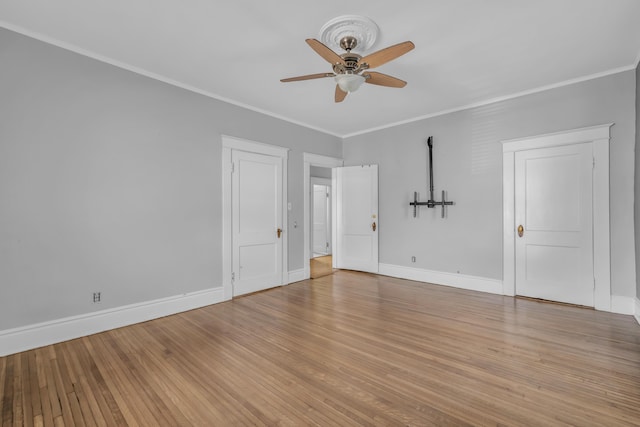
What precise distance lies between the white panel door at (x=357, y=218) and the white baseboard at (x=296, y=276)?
3.76 ft

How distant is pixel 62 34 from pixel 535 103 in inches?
221

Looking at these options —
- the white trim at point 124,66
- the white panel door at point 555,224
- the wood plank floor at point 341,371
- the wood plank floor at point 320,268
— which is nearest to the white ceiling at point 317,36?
the white trim at point 124,66

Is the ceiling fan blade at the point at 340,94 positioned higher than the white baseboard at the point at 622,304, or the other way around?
the ceiling fan blade at the point at 340,94

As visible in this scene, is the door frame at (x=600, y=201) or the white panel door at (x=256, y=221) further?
the white panel door at (x=256, y=221)

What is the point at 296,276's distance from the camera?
5160 millimetres

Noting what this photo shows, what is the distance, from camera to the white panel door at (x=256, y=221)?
4293mm

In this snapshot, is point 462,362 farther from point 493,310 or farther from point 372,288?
point 372,288

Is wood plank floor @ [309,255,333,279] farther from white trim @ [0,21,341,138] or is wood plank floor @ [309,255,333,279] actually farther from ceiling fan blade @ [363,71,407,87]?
ceiling fan blade @ [363,71,407,87]

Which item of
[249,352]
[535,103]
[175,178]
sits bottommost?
[249,352]

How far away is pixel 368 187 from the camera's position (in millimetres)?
5762

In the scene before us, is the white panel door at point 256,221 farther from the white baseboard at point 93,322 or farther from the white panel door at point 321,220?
the white panel door at point 321,220

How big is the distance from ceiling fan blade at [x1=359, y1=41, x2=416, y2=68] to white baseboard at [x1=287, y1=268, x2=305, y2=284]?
3.67m

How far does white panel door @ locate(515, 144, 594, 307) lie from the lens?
11.8 ft

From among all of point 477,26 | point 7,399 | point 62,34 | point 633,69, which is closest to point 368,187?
point 477,26
